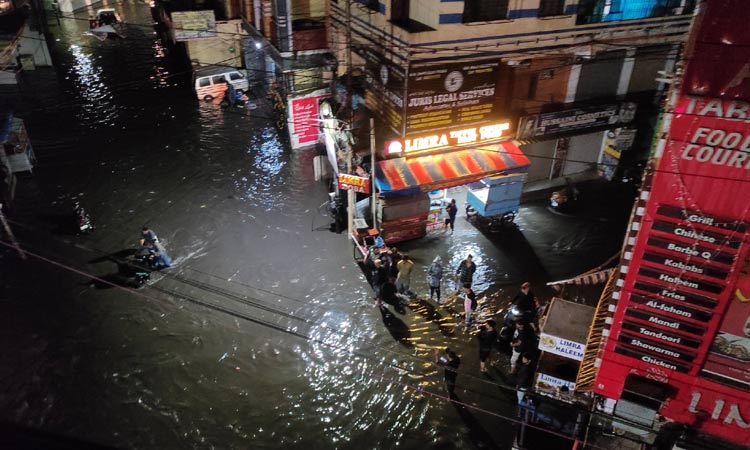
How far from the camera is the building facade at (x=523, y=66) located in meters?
17.0

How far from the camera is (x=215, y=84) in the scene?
30344mm

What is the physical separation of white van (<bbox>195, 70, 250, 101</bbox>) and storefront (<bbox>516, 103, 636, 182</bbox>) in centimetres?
1840

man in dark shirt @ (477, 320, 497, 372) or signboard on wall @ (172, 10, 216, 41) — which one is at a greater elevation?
signboard on wall @ (172, 10, 216, 41)

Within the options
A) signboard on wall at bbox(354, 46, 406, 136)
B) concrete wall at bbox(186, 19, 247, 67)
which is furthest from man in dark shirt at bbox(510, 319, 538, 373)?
concrete wall at bbox(186, 19, 247, 67)

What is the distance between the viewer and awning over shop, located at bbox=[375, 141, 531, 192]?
703 inches

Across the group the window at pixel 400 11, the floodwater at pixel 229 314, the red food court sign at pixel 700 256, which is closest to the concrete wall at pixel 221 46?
the floodwater at pixel 229 314

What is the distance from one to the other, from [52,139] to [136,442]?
19645mm

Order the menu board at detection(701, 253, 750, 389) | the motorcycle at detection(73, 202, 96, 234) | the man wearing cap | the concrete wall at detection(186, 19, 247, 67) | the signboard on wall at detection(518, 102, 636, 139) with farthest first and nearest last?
the concrete wall at detection(186, 19, 247, 67)
the signboard on wall at detection(518, 102, 636, 139)
the motorcycle at detection(73, 202, 96, 234)
the man wearing cap
the menu board at detection(701, 253, 750, 389)

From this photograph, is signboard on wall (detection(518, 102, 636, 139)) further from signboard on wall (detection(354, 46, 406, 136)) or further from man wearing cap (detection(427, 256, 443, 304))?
man wearing cap (detection(427, 256, 443, 304))

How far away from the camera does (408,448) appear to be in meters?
11.6

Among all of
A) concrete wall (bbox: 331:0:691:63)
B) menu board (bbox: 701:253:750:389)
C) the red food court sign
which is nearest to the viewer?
the red food court sign

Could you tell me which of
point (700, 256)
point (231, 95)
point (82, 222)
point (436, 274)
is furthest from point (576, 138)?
point (82, 222)

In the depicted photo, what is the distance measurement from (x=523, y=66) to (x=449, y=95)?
3.32 meters

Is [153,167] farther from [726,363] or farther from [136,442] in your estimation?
[726,363]
